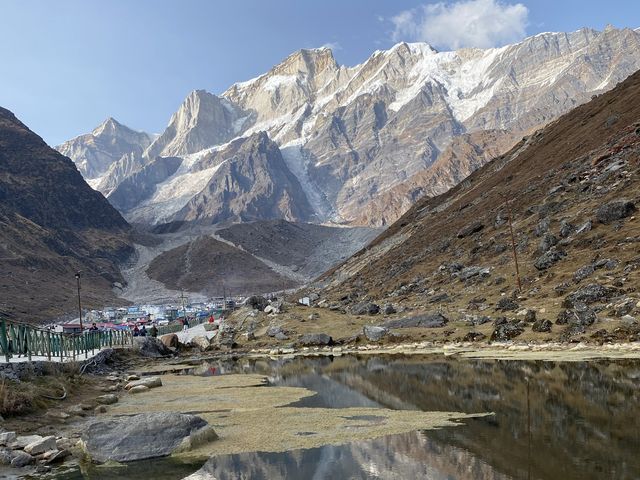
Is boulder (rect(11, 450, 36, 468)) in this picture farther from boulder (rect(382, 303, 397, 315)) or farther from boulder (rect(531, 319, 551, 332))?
boulder (rect(382, 303, 397, 315))

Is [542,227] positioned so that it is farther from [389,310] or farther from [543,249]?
[389,310]

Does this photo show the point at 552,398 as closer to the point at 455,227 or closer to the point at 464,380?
the point at 464,380

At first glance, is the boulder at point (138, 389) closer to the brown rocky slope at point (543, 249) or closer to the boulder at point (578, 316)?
the brown rocky slope at point (543, 249)

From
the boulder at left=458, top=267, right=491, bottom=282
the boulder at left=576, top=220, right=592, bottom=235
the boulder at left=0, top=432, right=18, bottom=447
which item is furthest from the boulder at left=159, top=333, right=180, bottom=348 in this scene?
the boulder at left=0, top=432, right=18, bottom=447

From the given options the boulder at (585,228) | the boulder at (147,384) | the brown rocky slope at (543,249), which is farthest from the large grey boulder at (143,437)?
the boulder at (585,228)

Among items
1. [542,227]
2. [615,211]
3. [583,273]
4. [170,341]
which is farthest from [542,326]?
[170,341]

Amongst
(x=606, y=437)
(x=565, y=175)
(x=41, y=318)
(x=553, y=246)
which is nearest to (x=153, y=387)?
(x=606, y=437)
